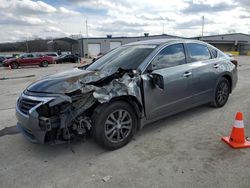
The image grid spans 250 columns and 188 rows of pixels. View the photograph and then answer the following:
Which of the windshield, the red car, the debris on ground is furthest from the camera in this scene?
the red car

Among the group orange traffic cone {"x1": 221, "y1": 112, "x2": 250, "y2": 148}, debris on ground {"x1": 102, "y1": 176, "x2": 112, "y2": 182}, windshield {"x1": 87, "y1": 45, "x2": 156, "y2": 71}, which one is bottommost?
debris on ground {"x1": 102, "y1": 176, "x2": 112, "y2": 182}

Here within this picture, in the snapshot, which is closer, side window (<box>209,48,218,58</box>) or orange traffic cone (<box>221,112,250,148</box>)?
orange traffic cone (<box>221,112,250,148</box>)

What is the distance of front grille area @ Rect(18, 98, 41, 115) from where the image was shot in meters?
3.17

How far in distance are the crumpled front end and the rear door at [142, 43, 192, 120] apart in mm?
337

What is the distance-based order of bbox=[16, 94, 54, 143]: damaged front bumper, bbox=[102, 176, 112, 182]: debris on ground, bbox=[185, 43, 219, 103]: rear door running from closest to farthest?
bbox=[102, 176, 112, 182]: debris on ground → bbox=[16, 94, 54, 143]: damaged front bumper → bbox=[185, 43, 219, 103]: rear door

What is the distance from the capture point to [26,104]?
329 centimetres

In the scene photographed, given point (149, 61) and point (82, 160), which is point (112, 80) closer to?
point (149, 61)

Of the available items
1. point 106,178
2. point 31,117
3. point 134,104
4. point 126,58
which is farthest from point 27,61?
point 106,178

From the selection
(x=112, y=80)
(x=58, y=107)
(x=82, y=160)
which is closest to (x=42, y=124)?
(x=58, y=107)

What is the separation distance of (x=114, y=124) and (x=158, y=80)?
104 cm

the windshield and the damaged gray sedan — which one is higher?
the windshield

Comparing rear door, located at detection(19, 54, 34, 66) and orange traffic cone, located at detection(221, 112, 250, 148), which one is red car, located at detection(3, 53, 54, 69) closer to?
rear door, located at detection(19, 54, 34, 66)

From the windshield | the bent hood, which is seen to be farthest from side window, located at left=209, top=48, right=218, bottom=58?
the bent hood

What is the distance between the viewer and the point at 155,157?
10.6 ft
